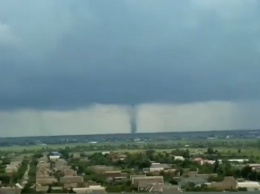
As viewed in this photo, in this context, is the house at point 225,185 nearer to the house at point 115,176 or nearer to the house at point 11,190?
the house at point 115,176

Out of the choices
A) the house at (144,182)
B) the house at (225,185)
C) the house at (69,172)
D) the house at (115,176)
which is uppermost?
the house at (69,172)

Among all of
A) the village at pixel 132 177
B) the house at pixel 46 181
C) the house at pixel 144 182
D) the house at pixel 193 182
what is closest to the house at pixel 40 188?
the village at pixel 132 177

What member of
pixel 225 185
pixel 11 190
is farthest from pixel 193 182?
pixel 11 190

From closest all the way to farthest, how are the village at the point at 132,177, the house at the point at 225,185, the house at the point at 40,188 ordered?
the house at the point at 40,188, the house at the point at 225,185, the village at the point at 132,177

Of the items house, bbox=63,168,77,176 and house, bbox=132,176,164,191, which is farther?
house, bbox=63,168,77,176

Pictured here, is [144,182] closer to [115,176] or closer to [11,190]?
[115,176]

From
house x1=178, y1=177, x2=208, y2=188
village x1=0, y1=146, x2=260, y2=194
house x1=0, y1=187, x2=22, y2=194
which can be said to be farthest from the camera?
house x1=178, y1=177, x2=208, y2=188

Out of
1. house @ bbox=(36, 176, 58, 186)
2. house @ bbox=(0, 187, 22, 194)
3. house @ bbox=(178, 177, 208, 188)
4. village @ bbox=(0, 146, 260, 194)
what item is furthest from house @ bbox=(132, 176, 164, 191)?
house @ bbox=(0, 187, 22, 194)

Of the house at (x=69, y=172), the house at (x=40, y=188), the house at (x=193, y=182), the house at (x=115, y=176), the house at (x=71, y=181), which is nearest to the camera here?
the house at (x=40, y=188)

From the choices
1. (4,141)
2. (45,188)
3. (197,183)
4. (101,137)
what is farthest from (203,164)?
(101,137)

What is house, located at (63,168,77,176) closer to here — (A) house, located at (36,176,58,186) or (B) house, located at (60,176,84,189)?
(B) house, located at (60,176,84,189)
